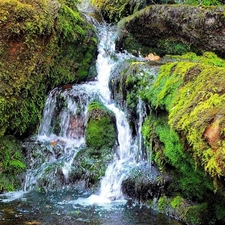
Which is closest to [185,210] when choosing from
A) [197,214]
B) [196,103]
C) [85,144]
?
[197,214]

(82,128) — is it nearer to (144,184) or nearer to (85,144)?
(85,144)

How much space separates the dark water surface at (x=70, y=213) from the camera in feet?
18.2

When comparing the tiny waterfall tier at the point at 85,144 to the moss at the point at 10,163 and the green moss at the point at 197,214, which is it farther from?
the green moss at the point at 197,214

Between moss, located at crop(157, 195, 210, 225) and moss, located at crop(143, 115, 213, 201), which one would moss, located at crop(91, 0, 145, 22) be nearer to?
moss, located at crop(143, 115, 213, 201)

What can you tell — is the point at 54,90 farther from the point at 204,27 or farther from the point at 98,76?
the point at 204,27

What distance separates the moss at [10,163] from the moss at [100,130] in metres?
1.56

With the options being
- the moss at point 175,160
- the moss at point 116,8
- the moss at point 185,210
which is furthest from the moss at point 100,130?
the moss at point 116,8

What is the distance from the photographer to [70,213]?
5.93 meters

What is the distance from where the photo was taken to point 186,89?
5844 mm

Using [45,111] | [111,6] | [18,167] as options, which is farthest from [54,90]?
[111,6]

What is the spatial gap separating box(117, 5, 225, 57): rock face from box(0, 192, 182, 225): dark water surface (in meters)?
5.20

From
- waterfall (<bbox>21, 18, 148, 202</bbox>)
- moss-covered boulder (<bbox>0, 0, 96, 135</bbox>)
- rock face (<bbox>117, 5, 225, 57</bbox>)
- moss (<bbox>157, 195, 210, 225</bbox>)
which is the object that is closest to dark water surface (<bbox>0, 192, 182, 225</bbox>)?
moss (<bbox>157, 195, 210, 225</bbox>)

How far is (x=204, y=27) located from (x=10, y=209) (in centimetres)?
668

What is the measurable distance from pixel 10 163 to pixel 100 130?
205 centimetres
